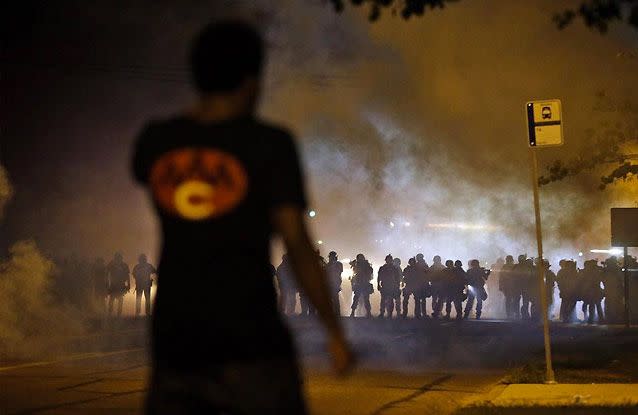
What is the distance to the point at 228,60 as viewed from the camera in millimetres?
2615

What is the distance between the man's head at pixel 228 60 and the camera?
2.61 m

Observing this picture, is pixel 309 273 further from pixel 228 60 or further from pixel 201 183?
pixel 228 60

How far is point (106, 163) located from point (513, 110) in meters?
16.2

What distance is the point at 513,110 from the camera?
949 inches

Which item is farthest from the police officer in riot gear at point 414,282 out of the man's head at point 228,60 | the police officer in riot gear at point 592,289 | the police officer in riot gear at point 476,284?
the man's head at point 228,60

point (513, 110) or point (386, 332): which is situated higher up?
point (513, 110)

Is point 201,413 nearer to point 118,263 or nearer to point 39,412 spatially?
point 39,412

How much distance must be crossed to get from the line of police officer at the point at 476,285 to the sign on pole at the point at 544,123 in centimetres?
1201

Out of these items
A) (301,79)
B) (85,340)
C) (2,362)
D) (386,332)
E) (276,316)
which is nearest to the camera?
(276,316)

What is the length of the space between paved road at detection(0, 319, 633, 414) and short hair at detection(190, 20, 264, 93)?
218 inches

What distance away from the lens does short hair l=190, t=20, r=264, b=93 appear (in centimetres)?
261

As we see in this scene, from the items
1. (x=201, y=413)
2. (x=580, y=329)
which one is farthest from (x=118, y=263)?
(x=201, y=413)

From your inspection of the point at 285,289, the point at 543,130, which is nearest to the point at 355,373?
the point at 543,130

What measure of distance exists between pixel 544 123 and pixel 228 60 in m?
6.66
